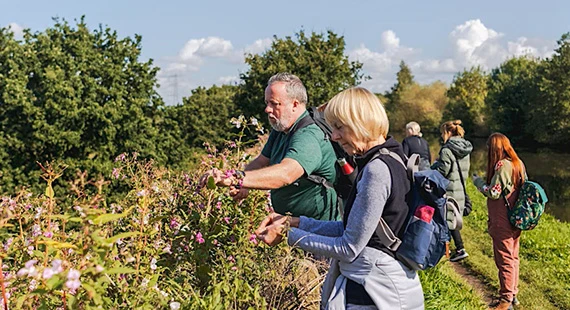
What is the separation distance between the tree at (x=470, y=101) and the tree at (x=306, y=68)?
1287 inches

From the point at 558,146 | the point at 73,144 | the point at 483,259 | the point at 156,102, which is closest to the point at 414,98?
the point at 558,146

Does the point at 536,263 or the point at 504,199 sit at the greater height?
the point at 504,199

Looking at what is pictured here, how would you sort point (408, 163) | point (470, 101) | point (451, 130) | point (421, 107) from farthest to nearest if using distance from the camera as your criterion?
point (421, 107) < point (470, 101) < point (451, 130) < point (408, 163)

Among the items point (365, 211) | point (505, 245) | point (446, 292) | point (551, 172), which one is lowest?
point (551, 172)

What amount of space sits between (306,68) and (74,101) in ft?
37.1

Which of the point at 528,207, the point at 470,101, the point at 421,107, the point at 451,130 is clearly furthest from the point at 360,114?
Answer: the point at 421,107

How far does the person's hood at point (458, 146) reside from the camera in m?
6.74

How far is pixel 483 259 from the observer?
7684 mm

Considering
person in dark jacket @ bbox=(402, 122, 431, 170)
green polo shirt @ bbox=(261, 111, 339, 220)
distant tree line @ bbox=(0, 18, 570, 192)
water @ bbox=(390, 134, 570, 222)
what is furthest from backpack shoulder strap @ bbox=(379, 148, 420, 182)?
water @ bbox=(390, 134, 570, 222)

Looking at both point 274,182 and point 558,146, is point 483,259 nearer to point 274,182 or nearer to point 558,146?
point 274,182

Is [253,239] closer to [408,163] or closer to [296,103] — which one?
[296,103]

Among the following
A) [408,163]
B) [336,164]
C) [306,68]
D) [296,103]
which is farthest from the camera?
[306,68]

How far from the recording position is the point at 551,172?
86.6 feet

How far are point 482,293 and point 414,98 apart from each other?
6770cm
